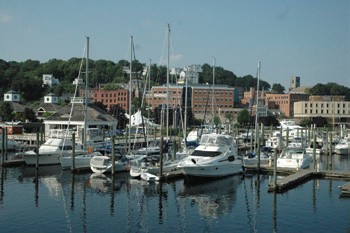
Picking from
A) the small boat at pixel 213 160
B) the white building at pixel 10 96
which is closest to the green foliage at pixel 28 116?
the white building at pixel 10 96

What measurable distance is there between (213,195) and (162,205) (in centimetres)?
573

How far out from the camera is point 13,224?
3014 centimetres

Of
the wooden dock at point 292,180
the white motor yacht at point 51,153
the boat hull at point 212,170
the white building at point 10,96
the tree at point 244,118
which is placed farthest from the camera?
the tree at point 244,118

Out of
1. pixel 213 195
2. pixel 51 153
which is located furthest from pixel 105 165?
pixel 213 195

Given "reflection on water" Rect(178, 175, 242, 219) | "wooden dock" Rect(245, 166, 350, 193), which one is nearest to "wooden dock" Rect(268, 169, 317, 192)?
"wooden dock" Rect(245, 166, 350, 193)

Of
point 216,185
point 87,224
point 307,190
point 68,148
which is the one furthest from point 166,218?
point 68,148

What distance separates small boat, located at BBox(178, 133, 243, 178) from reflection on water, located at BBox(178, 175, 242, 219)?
859mm

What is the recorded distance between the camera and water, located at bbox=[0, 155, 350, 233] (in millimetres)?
30562

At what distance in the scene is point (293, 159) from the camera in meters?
53.0

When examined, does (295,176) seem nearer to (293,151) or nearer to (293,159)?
(293,159)

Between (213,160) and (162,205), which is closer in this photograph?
(162,205)

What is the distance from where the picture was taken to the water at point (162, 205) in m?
30.6

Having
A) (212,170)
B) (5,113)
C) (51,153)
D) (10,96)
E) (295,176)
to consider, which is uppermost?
(10,96)

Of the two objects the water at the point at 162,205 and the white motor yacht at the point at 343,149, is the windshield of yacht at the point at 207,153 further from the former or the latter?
the white motor yacht at the point at 343,149
